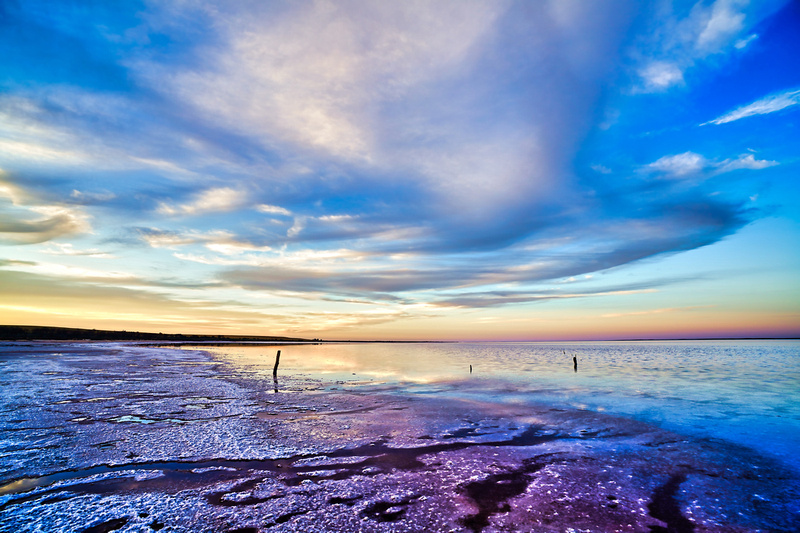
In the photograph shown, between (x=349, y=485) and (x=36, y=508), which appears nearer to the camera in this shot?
(x=36, y=508)

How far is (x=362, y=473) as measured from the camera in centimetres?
948

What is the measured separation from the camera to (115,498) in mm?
7641

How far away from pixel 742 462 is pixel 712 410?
32.6 ft

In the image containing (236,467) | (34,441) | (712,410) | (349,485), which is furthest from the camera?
(712,410)

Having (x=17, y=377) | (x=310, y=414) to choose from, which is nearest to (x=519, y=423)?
(x=310, y=414)

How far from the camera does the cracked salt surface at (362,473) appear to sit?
7.11m

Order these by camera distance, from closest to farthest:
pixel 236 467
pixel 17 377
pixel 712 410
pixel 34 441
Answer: pixel 236 467, pixel 34 441, pixel 712 410, pixel 17 377

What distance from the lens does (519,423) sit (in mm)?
15969

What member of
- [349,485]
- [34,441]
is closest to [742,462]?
[349,485]

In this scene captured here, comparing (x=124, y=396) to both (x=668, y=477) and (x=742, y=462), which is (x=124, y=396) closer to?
(x=668, y=477)

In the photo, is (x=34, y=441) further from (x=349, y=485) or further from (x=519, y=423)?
(x=519, y=423)

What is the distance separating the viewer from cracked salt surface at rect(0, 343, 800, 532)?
7113mm

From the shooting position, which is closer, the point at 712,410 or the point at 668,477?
the point at 668,477

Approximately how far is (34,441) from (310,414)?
933 centimetres
